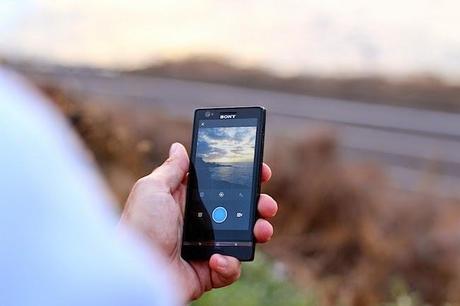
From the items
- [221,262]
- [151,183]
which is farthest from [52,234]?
[151,183]

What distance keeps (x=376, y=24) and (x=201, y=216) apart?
12826mm

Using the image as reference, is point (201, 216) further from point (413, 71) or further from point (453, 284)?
point (413, 71)

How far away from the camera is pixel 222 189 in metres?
2.38

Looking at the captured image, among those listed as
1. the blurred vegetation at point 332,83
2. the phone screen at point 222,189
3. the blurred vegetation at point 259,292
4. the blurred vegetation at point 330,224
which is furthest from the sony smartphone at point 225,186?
the blurred vegetation at point 332,83

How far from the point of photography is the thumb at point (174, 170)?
8.12 feet

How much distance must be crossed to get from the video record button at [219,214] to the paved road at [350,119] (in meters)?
8.02

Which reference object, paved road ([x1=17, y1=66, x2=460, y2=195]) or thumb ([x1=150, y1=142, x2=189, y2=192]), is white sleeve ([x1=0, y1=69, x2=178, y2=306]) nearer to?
thumb ([x1=150, y1=142, x2=189, y2=192])

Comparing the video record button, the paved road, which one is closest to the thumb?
the video record button

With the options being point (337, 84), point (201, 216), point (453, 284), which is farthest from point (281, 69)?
point (201, 216)

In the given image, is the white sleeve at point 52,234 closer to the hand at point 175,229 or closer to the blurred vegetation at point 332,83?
the hand at point 175,229

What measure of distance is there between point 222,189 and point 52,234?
140 cm

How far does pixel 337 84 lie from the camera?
60.1 ft

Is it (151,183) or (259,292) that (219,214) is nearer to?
(151,183)

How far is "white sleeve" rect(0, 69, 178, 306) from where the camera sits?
3.22 ft
